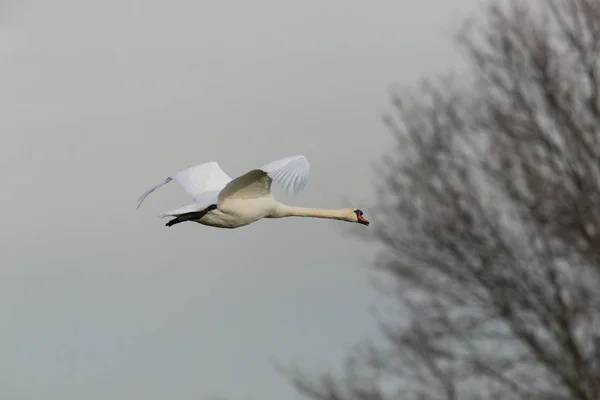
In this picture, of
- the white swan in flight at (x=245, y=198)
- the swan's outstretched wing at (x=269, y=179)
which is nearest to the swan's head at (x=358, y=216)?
the white swan in flight at (x=245, y=198)

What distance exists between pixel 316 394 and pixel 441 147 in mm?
2879

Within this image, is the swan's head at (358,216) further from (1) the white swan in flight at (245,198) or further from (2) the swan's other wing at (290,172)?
(2) the swan's other wing at (290,172)

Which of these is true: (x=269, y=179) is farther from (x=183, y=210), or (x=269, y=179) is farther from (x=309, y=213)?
(x=309, y=213)

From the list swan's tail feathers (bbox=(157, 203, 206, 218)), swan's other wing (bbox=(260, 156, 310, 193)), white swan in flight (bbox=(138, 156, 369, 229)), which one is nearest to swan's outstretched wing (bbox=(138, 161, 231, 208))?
white swan in flight (bbox=(138, 156, 369, 229))

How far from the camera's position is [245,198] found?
999cm

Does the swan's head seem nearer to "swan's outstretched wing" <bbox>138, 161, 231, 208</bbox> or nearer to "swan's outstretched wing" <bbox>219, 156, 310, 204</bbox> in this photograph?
"swan's outstretched wing" <bbox>138, 161, 231, 208</bbox>

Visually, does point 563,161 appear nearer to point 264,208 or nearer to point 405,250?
point 405,250

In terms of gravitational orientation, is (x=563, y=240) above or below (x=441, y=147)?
below

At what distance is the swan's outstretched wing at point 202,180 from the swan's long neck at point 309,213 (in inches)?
17.7

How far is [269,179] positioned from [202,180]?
1197 mm

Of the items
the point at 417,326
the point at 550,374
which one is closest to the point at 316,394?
the point at 417,326

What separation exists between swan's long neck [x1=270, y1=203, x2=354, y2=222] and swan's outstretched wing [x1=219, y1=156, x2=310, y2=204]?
0.98ft

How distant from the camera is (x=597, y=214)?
14773mm

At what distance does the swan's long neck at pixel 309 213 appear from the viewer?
10.4m
